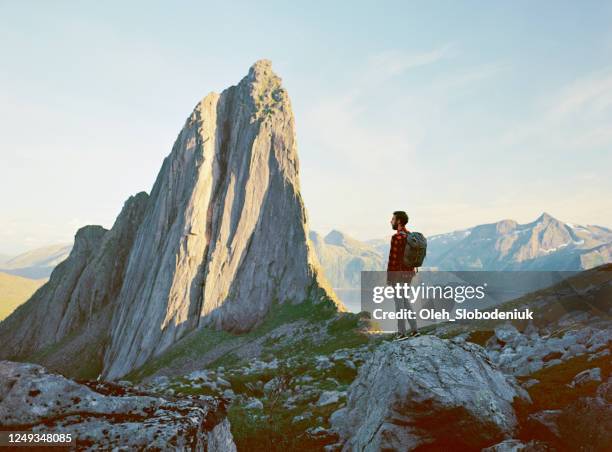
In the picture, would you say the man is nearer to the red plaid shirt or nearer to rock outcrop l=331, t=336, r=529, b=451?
the red plaid shirt

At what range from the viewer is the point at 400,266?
12.3m

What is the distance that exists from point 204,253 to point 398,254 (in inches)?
2247

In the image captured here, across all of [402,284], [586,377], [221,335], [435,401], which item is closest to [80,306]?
[221,335]

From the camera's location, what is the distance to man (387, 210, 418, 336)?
40.0ft

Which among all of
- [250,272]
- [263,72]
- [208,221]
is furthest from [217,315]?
[263,72]

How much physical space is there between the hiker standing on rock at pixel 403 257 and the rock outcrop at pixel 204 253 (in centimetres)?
4253

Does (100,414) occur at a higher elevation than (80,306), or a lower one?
lower

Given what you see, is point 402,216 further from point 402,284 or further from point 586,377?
point 586,377

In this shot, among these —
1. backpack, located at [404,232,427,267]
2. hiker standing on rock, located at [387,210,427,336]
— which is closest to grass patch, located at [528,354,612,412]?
hiker standing on rock, located at [387,210,427,336]

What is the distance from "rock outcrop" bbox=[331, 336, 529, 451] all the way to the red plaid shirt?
2243mm

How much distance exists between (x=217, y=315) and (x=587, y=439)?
55502 millimetres

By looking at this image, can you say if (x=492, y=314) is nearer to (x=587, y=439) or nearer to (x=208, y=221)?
(x=587, y=439)

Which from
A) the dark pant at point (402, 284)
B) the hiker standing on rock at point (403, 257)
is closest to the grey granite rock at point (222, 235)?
the dark pant at point (402, 284)

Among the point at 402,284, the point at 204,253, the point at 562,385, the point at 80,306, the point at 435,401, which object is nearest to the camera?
the point at 435,401
